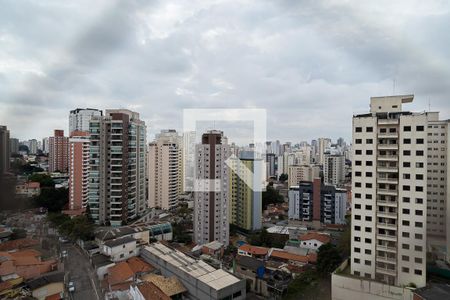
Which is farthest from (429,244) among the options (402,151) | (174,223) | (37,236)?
(37,236)

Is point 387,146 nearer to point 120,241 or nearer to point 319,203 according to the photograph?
point 120,241

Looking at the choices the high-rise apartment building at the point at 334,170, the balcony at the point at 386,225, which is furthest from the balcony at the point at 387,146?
the high-rise apartment building at the point at 334,170

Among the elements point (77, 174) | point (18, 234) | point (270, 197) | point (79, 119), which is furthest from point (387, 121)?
point (79, 119)

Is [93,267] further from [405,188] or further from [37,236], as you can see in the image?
[405,188]

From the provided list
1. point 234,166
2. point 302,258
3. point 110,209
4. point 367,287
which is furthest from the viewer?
point 234,166

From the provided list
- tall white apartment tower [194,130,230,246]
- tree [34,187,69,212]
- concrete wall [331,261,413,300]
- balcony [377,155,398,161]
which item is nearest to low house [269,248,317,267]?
concrete wall [331,261,413,300]

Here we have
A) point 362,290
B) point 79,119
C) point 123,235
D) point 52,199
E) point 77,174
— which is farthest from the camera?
point 79,119

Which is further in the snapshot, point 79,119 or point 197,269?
point 79,119
